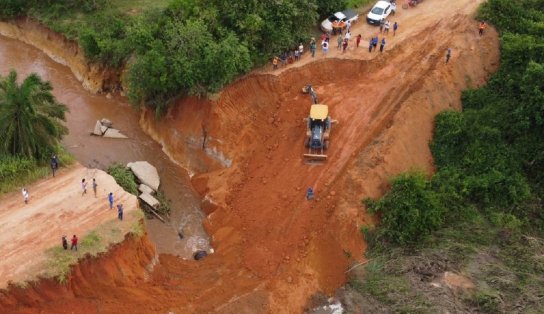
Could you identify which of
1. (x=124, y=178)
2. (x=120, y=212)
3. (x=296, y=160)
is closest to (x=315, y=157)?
(x=296, y=160)

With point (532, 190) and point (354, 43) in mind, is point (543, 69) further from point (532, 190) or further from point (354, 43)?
point (354, 43)

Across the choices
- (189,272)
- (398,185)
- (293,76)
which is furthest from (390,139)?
(189,272)

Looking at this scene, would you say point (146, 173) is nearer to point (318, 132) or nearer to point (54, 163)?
point (54, 163)

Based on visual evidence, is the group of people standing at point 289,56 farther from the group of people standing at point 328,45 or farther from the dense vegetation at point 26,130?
the dense vegetation at point 26,130

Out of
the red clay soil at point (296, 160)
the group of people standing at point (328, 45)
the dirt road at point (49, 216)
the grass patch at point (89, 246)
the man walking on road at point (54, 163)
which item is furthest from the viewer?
the group of people standing at point (328, 45)

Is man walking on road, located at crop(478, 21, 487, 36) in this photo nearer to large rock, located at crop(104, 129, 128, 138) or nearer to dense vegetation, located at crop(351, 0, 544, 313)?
dense vegetation, located at crop(351, 0, 544, 313)

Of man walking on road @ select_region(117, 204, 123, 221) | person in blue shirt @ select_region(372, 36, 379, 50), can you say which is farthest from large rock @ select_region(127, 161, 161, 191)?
person in blue shirt @ select_region(372, 36, 379, 50)

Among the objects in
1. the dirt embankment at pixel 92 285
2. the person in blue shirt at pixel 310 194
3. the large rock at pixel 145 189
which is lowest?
the dirt embankment at pixel 92 285

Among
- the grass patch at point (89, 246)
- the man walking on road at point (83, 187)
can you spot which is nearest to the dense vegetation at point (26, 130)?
the man walking on road at point (83, 187)
